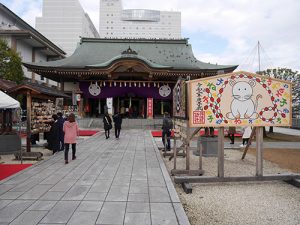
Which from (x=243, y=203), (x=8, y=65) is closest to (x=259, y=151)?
(x=243, y=203)

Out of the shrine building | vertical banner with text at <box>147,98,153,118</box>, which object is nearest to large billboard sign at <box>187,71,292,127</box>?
the shrine building

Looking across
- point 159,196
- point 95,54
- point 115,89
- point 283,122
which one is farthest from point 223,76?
point 95,54

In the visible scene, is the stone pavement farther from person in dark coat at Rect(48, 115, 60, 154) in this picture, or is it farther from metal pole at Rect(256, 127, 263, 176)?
metal pole at Rect(256, 127, 263, 176)

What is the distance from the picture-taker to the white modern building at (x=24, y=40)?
28969mm

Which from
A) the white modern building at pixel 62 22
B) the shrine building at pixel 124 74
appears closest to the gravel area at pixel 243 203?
the shrine building at pixel 124 74

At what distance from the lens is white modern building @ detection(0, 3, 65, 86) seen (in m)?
29.0

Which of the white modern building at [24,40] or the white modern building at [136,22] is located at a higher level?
the white modern building at [136,22]

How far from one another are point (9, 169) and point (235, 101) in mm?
6795

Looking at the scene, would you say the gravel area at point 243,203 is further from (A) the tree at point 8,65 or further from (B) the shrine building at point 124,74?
(A) the tree at point 8,65

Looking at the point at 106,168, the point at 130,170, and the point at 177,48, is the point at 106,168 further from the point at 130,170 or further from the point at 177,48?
the point at 177,48

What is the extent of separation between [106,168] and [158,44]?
25979mm

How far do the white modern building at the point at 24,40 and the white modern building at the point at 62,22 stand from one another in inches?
1871

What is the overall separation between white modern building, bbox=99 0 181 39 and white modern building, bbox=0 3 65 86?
88.1 meters

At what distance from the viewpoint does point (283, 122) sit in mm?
6500
